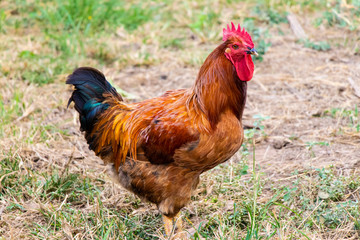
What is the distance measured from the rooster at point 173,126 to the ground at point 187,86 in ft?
1.10

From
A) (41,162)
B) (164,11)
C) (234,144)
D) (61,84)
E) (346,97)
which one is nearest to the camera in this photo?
(234,144)

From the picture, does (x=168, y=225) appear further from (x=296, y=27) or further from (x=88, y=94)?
(x=296, y=27)

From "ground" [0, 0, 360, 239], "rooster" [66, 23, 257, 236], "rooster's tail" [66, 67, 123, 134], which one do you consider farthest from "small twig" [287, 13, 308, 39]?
"rooster's tail" [66, 67, 123, 134]

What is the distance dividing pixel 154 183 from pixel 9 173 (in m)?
1.49

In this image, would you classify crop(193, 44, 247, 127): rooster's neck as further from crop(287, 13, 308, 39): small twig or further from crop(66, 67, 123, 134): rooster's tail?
crop(287, 13, 308, 39): small twig

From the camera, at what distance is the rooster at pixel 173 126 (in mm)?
3199

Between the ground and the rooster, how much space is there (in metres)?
0.34

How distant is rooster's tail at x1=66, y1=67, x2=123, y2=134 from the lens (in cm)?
365

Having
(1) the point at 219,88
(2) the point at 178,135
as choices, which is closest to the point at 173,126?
(2) the point at 178,135

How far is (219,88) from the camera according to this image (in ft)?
10.6

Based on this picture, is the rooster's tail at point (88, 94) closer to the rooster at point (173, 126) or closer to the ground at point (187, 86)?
the rooster at point (173, 126)

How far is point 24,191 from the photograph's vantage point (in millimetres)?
3980

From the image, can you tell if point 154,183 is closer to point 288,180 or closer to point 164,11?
point 288,180

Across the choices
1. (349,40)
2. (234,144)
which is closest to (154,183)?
(234,144)
